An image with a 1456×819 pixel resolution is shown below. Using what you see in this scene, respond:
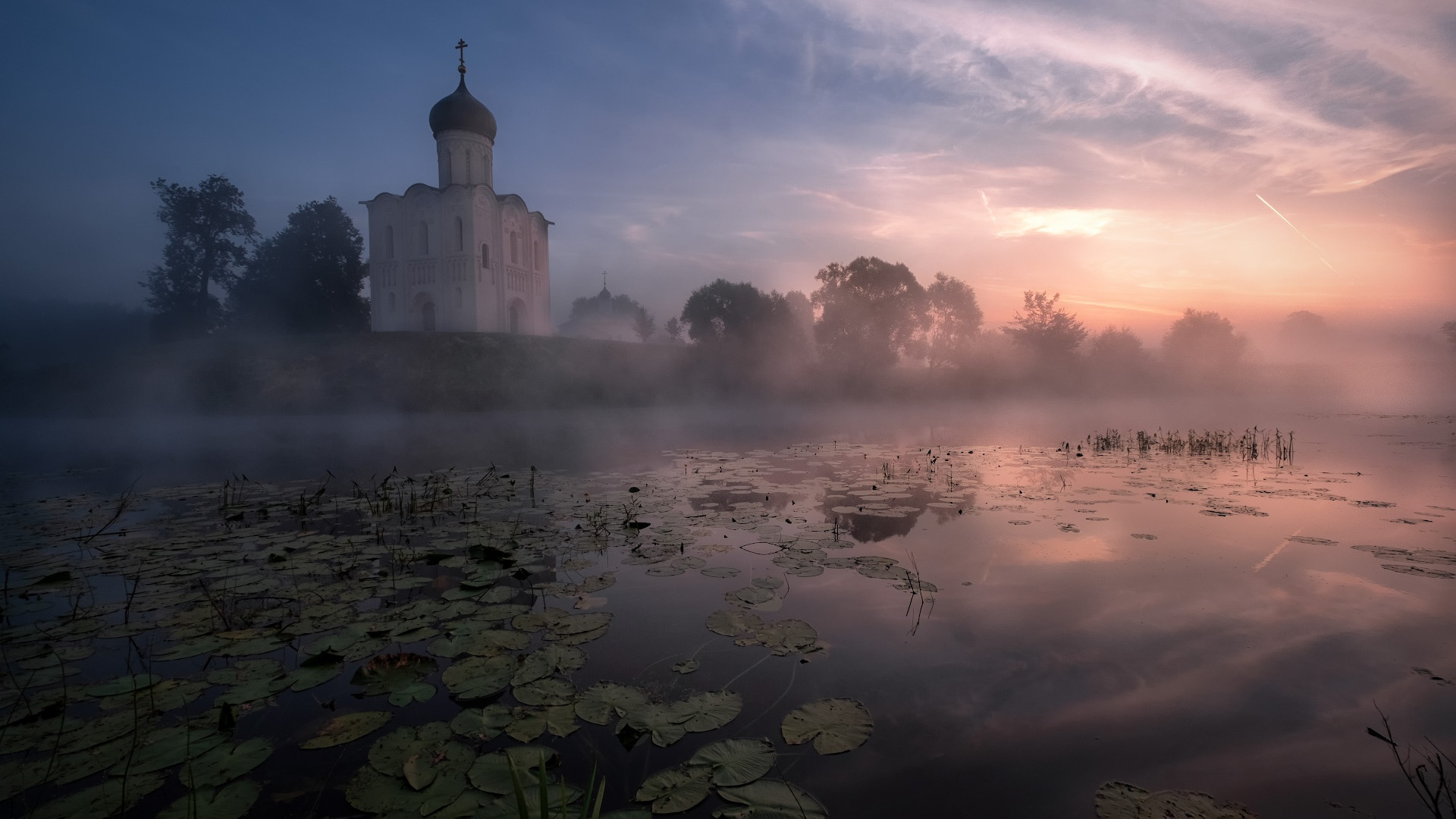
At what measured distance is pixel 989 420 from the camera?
26.7 meters

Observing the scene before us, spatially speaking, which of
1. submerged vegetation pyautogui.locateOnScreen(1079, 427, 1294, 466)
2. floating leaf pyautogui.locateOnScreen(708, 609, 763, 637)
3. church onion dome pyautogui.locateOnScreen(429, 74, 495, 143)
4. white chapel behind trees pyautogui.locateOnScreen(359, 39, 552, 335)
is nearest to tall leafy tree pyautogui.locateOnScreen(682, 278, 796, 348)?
white chapel behind trees pyautogui.locateOnScreen(359, 39, 552, 335)

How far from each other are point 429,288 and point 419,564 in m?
41.3

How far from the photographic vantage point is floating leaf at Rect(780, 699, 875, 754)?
257cm

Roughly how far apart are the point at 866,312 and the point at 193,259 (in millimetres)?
53074

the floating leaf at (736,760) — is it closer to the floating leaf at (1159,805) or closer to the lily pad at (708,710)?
the lily pad at (708,710)

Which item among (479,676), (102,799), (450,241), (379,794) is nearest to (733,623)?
(479,676)

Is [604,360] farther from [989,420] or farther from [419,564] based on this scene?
[419,564]

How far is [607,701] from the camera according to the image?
9.48ft

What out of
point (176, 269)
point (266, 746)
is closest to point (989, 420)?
point (266, 746)

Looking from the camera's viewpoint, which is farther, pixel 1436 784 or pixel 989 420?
pixel 989 420

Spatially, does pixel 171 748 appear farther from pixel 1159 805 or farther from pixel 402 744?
pixel 1159 805

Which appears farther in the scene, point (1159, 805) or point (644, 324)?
point (644, 324)

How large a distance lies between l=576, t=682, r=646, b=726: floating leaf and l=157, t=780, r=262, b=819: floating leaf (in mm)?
1284

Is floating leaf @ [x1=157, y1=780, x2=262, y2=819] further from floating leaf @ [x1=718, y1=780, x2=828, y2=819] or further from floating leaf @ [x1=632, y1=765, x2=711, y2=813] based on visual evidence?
floating leaf @ [x1=718, y1=780, x2=828, y2=819]
